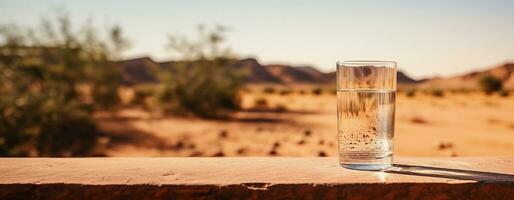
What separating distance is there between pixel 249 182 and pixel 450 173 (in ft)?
2.21

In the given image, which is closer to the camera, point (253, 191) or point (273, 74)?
point (253, 191)

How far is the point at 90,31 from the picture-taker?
18172 millimetres

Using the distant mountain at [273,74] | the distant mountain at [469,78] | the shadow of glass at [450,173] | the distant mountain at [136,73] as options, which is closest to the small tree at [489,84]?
the distant mountain at [273,74]

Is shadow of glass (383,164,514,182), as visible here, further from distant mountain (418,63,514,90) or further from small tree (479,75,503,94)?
distant mountain (418,63,514,90)

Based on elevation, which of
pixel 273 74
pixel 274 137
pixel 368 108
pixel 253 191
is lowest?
pixel 274 137

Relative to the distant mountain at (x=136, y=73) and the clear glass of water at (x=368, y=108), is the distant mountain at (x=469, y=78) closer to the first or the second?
the distant mountain at (x=136, y=73)

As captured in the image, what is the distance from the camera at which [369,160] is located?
182 centimetres

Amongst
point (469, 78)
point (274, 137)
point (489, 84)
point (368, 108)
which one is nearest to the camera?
point (368, 108)

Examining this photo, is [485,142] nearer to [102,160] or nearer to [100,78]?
[102,160]

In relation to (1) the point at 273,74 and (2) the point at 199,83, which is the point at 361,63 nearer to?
(2) the point at 199,83

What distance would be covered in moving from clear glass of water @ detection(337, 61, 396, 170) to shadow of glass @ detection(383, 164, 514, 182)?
7 centimetres

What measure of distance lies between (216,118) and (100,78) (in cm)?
430

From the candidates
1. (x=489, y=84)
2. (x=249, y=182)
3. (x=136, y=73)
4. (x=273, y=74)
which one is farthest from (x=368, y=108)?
(x=273, y=74)

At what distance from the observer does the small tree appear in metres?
43.3
